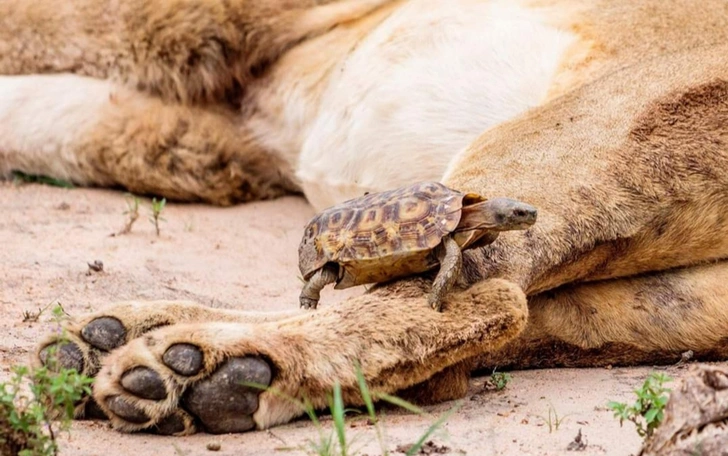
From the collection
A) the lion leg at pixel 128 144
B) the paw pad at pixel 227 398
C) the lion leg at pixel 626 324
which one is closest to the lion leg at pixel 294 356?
the paw pad at pixel 227 398

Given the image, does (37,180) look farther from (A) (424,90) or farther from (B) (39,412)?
(B) (39,412)

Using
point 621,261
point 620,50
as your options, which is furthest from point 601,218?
point 620,50

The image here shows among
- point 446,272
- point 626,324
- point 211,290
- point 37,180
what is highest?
point 446,272

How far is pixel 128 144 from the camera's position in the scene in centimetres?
459

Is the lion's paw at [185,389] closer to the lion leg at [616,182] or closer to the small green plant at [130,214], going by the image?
the lion leg at [616,182]

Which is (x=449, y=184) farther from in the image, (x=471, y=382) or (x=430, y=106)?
(x=430, y=106)

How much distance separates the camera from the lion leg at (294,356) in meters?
2.23

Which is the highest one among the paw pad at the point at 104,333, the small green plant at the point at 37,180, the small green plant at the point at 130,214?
the paw pad at the point at 104,333

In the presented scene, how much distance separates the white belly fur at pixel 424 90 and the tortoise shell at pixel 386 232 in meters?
1.04

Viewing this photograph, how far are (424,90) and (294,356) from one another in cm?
163

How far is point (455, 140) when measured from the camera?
362 centimetres

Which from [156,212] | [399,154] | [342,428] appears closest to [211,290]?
[156,212]

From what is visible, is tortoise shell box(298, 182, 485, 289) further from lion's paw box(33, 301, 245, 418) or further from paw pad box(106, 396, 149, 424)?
paw pad box(106, 396, 149, 424)

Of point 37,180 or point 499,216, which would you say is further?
point 37,180
